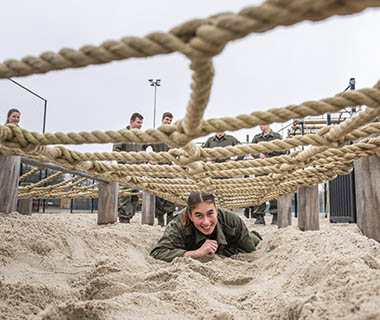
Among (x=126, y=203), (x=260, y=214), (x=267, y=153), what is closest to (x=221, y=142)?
(x=267, y=153)

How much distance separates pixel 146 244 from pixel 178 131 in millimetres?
1591

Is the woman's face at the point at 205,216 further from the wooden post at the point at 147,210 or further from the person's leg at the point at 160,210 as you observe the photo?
the person's leg at the point at 160,210

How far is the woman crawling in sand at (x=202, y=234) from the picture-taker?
190 cm

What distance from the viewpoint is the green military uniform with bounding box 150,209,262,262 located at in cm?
202

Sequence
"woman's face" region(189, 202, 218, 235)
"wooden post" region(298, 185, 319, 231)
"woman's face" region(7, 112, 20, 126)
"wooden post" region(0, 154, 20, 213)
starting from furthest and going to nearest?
"woman's face" region(7, 112, 20, 126) → "wooden post" region(298, 185, 319, 231) → "woman's face" region(189, 202, 218, 235) → "wooden post" region(0, 154, 20, 213)

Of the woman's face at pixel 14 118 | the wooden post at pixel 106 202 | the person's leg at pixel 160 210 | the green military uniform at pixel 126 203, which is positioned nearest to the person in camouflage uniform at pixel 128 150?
the green military uniform at pixel 126 203

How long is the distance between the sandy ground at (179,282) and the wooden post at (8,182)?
115 mm

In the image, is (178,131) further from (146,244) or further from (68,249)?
(146,244)

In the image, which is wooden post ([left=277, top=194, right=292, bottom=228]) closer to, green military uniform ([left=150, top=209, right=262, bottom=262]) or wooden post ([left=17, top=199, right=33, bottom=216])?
green military uniform ([left=150, top=209, right=262, bottom=262])

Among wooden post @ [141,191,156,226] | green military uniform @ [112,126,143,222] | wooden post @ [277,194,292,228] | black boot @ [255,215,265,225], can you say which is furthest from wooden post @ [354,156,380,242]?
black boot @ [255,215,265,225]

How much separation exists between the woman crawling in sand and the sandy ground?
0.36 feet

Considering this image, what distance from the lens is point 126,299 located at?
976 millimetres

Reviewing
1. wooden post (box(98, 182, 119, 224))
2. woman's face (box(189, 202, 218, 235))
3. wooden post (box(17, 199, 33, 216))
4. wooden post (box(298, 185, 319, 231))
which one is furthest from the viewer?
wooden post (box(17, 199, 33, 216))

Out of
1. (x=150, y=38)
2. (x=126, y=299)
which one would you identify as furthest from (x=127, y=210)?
(x=150, y=38)
